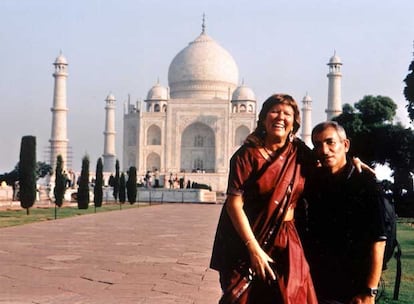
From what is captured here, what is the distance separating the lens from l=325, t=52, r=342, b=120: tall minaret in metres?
39.2

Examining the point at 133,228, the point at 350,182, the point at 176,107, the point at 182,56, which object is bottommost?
the point at 133,228

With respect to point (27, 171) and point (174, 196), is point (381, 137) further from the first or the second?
point (27, 171)

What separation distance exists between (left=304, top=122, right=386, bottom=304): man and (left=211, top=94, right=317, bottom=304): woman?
0.09 meters

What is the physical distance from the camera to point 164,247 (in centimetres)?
655

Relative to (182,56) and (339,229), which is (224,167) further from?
(339,229)

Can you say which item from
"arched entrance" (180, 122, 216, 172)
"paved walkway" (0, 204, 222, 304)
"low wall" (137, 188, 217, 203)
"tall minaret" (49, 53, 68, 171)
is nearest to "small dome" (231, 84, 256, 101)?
"arched entrance" (180, 122, 216, 172)

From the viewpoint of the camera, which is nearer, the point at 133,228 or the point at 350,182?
the point at 350,182

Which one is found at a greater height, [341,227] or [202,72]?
[202,72]

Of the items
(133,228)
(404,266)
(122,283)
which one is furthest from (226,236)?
(133,228)

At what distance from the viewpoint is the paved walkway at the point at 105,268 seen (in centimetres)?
374

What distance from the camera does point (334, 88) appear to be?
3950 centimetres

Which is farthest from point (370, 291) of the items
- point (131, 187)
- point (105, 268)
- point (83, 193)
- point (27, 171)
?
point (131, 187)

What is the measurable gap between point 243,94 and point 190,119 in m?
4.64

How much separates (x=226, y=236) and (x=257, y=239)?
12 cm
